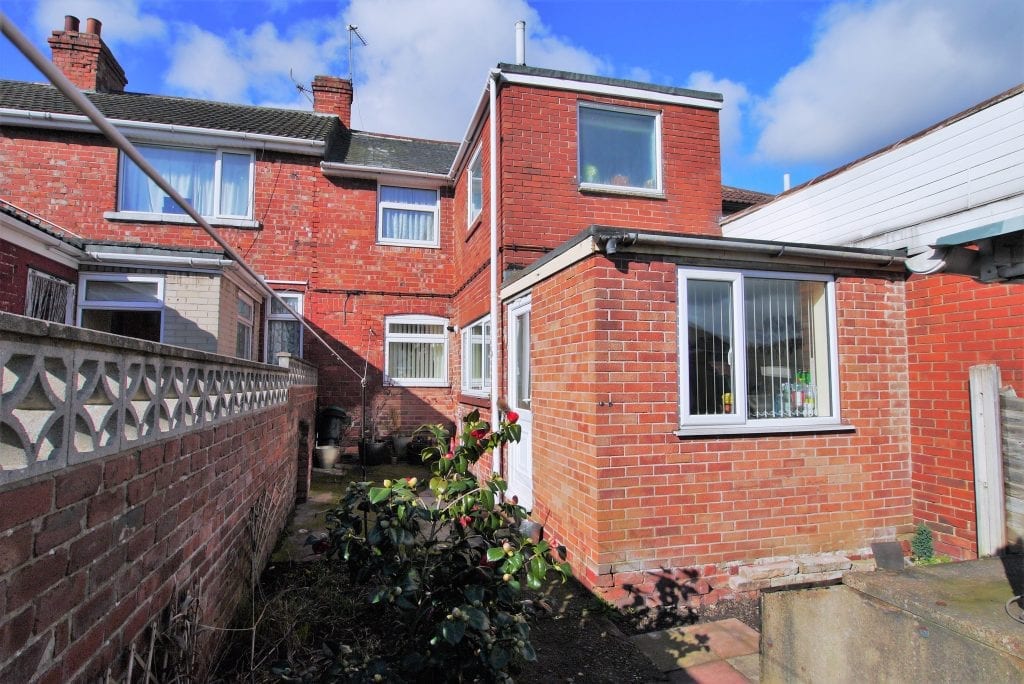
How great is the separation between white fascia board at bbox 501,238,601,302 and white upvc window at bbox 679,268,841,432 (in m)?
0.85

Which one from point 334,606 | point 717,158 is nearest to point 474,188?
point 717,158

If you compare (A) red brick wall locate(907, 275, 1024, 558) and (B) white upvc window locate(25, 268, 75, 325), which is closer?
(A) red brick wall locate(907, 275, 1024, 558)

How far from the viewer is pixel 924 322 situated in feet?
16.3

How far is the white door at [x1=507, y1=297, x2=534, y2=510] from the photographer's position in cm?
626

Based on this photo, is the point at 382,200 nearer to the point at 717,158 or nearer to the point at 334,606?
the point at 717,158

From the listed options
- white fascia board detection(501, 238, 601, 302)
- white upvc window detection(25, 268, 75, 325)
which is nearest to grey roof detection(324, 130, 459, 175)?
white upvc window detection(25, 268, 75, 325)

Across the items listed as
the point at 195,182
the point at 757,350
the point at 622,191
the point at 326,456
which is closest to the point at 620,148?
the point at 622,191

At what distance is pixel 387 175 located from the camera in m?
11.1

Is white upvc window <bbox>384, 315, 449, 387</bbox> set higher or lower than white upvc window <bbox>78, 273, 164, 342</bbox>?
lower

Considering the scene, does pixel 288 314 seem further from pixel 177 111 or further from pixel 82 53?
pixel 82 53

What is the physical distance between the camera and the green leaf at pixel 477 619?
2285mm

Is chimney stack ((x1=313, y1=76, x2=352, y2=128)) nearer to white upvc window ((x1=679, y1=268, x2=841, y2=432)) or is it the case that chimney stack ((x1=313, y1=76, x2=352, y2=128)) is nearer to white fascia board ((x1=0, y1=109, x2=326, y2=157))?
white fascia board ((x1=0, y1=109, x2=326, y2=157))

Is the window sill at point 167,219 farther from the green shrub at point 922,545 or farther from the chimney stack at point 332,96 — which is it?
the green shrub at point 922,545

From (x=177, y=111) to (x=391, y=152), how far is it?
434cm
